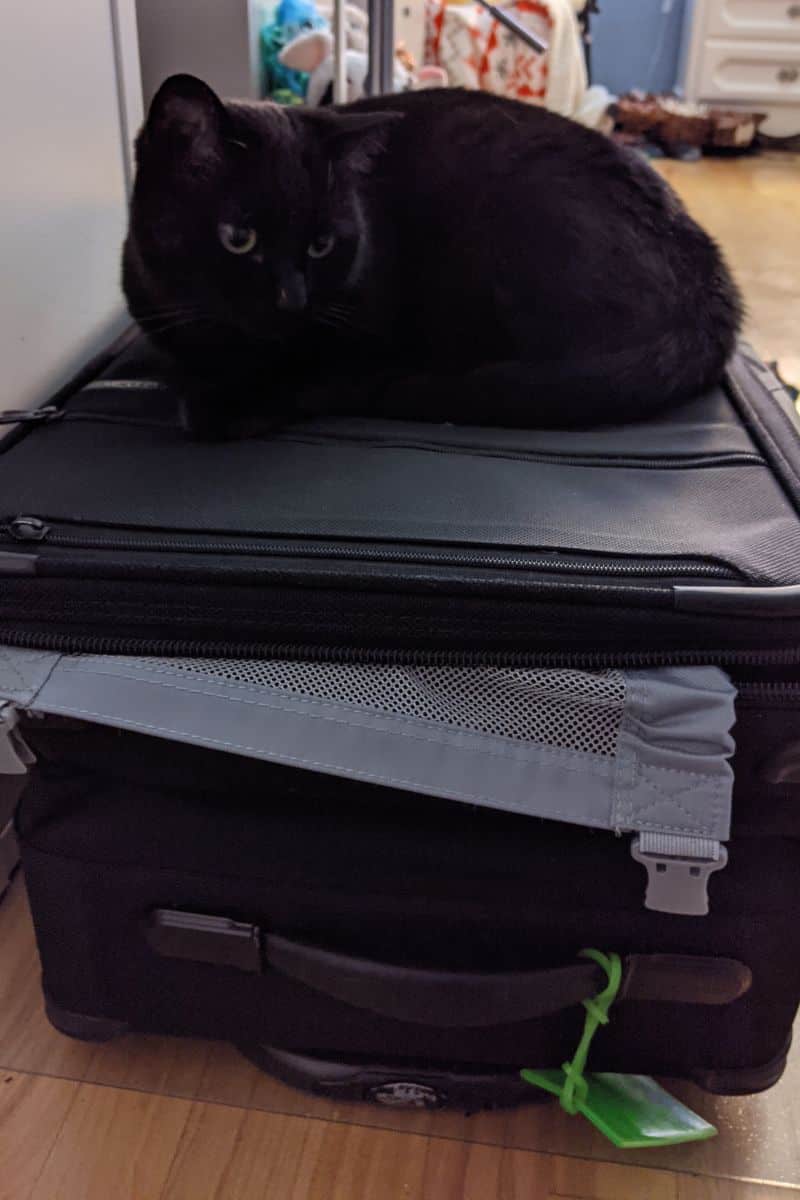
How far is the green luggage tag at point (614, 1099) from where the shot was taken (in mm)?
613

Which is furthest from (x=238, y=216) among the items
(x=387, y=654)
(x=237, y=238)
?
(x=387, y=654)

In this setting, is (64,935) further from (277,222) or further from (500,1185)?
(277,222)

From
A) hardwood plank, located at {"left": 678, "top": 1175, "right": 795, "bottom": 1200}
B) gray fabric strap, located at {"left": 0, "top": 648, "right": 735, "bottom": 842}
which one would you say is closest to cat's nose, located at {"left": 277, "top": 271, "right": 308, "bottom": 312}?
gray fabric strap, located at {"left": 0, "top": 648, "right": 735, "bottom": 842}

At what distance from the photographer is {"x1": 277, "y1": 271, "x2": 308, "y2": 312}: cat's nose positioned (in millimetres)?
765

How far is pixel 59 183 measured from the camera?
2.93 ft

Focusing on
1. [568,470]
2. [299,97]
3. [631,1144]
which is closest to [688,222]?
[568,470]

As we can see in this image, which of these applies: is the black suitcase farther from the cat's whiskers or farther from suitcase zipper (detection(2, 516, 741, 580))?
the cat's whiskers

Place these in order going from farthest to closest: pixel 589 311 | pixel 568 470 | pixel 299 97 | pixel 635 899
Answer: pixel 299 97
pixel 589 311
pixel 568 470
pixel 635 899

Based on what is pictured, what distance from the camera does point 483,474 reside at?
2.22ft

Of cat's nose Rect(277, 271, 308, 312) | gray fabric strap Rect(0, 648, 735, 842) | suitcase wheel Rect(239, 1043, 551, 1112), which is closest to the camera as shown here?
gray fabric strap Rect(0, 648, 735, 842)

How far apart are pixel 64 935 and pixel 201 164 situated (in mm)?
556

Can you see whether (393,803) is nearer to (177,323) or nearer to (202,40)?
(177,323)

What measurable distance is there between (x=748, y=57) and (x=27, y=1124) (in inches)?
158

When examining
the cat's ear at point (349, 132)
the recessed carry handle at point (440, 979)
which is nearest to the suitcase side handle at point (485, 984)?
the recessed carry handle at point (440, 979)
